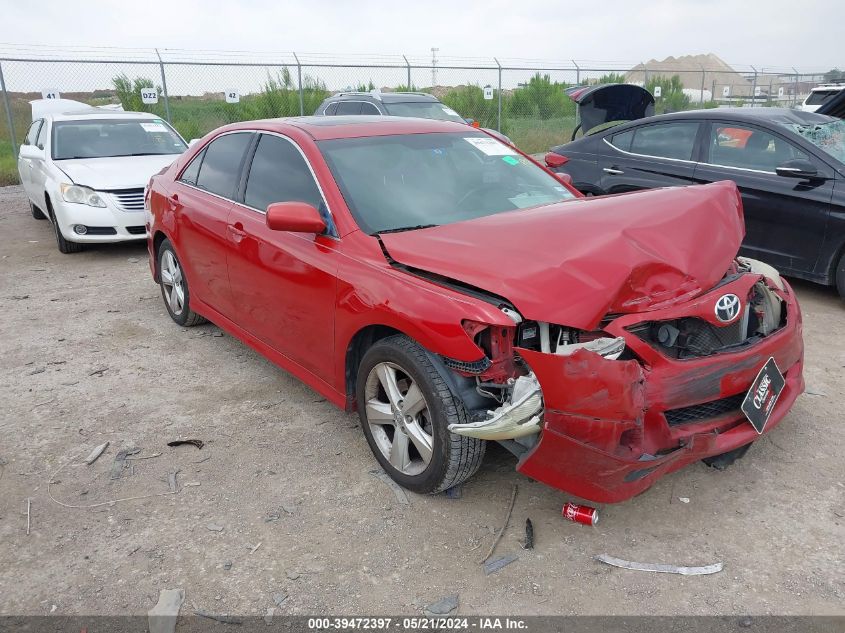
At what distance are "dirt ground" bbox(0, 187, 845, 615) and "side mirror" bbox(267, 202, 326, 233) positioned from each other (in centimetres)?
118

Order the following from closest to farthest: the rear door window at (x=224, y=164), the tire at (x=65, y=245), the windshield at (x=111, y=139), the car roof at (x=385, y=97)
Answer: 1. the rear door window at (x=224, y=164)
2. the tire at (x=65, y=245)
3. the windshield at (x=111, y=139)
4. the car roof at (x=385, y=97)

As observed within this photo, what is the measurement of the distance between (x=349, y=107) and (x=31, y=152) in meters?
5.61

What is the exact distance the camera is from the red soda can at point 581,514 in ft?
9.37

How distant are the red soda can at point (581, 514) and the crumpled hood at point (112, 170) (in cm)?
665

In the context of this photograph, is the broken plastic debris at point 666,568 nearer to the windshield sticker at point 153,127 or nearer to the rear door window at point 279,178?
the rear door window at point 279,178

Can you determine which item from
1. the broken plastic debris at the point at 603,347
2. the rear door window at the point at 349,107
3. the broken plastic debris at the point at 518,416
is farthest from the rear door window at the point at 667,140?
the rear door window at the point at 349,107

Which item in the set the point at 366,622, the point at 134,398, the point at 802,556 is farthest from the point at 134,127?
the point at 802,556

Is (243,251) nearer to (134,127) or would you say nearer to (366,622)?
(366,622)

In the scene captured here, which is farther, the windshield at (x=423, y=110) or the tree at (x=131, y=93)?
the tree at (x=131, y=93)

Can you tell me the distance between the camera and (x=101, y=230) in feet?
25.9

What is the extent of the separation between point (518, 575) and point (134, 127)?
8.46m

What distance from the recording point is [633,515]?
9.87 feet

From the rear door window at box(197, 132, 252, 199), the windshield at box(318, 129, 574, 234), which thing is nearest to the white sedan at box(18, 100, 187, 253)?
the rear door window at box(197, 132, 252, 199)

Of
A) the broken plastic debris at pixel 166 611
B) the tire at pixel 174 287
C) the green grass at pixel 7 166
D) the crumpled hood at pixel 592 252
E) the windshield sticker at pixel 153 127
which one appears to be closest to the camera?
the broken plastic debris at pixel 166 611
